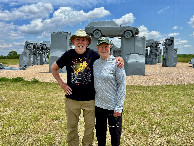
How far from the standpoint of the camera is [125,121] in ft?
12.0

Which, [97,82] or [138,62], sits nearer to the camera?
[97,82]

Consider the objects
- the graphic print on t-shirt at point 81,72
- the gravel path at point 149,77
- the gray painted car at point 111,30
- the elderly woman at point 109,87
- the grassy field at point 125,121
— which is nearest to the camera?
the elderly woman at point 109,87

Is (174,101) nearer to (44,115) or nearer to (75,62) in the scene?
(44,115)

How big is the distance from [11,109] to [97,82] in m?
3.27

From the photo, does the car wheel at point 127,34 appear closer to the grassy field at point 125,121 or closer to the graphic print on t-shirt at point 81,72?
the grassy field at point 125,121

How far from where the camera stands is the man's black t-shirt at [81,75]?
2.16 meters

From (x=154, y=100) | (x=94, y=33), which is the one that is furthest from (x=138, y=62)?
A: (x=154, y=100)

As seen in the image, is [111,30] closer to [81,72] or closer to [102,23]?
[102,23]

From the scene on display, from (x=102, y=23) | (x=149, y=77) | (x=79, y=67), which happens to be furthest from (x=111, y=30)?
(x=79, y=67)

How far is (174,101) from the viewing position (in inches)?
206

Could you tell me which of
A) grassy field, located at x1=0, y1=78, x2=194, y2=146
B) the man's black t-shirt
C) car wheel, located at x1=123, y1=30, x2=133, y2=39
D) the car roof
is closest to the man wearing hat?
the man's black t-shirt

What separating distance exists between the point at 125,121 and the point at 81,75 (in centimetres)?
196

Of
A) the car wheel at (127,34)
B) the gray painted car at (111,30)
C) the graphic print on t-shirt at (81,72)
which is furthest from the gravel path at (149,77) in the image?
the graphic print on t-shirt at (81,72)

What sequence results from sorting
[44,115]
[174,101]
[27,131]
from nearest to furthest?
[27,131]
[44,115]
[174,101]
